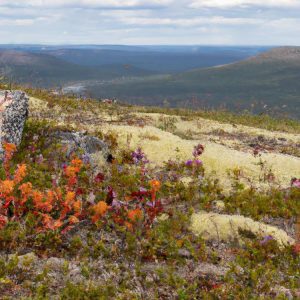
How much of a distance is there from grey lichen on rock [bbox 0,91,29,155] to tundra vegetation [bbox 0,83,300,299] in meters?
0.61

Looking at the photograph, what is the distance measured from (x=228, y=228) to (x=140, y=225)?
246 cm

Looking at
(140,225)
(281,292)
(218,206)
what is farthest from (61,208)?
(281,292)

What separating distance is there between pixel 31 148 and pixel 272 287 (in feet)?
29.6

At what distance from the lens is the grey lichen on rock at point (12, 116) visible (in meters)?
14.0

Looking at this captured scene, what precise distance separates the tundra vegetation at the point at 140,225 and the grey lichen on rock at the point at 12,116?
0.61 m

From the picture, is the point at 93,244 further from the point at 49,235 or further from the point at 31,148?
the point at 31,148

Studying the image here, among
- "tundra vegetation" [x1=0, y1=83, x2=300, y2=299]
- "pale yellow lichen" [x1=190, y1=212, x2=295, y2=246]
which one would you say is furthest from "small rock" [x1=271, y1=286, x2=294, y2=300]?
"pale yellow lichen" [x1=190, y1=212, x2=295, y2=246]

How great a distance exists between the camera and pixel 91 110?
2634 centimetres

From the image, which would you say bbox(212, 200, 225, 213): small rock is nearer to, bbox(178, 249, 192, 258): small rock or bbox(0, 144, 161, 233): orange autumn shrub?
bbox(0, 144, 161, 233): orange autumn shrub

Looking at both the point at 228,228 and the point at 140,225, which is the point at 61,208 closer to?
the point at 140,225

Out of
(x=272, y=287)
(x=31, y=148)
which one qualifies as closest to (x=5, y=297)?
(x=272, y=287)

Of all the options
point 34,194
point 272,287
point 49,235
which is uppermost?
point 34,194

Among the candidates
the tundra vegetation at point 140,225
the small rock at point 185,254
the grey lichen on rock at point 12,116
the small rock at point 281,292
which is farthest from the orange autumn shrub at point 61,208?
the small rock at point 281,292

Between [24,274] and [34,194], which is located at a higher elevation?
[34,194]
